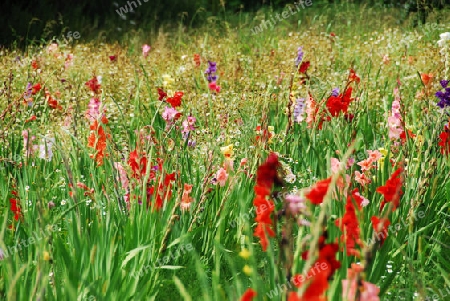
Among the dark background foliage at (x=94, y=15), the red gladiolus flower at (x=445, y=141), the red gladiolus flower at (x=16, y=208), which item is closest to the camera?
the red gladiolus flower at (x=16, y=208)

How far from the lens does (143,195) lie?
2.15m

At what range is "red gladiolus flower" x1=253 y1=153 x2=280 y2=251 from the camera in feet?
4.54

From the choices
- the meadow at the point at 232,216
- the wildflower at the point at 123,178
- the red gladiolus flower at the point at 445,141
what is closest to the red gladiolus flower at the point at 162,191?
the meadow at the point at 232,216

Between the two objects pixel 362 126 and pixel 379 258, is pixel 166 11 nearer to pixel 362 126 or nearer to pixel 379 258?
pixel 362 126

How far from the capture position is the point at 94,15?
12.2m

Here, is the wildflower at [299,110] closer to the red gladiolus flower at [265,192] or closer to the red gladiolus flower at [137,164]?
the red gladiolus flower at [137,164]

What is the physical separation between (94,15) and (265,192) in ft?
37.7

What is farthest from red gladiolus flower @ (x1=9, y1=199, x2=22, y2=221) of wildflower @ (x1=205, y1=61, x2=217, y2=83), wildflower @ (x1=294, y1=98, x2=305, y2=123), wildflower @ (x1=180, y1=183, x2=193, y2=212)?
wildflower @ (x1=205, y1=61, x2=217, y2=83)

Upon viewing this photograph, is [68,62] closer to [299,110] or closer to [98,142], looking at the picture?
[299,110]

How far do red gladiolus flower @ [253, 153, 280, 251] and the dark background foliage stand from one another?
7093 millimetres

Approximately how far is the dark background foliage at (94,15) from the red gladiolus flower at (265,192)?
7.09m

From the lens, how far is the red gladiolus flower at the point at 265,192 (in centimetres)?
138

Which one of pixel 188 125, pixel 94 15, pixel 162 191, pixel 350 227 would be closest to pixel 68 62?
pixel 188 125

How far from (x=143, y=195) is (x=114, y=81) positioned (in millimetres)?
3474
